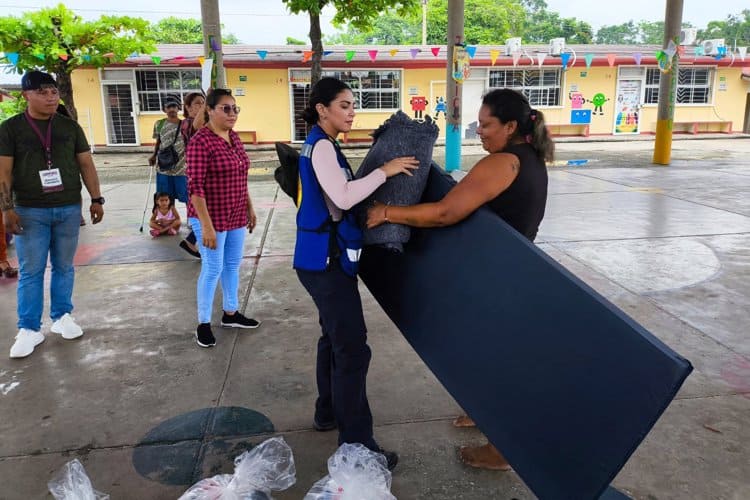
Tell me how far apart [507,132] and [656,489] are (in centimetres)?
146

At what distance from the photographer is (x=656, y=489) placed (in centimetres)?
224

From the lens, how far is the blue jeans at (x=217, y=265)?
3.55 m

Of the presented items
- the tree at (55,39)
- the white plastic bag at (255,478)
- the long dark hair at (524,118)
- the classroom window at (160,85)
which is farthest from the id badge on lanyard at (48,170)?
the classroom window at (160,85)

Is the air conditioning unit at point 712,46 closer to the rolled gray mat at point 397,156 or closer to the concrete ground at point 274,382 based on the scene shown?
the concrete ground at point 274,382

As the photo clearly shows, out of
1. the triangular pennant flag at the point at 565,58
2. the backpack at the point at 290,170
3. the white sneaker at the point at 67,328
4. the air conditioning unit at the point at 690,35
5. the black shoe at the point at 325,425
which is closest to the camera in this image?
the backpack at the point at 290,170

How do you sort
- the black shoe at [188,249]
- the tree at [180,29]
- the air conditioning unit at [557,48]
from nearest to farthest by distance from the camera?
the black shoe at [188,249] < the air conditioning unit at [557,48] < the tree at [180,29]

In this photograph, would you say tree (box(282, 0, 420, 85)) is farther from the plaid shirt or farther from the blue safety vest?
the blue safety vest

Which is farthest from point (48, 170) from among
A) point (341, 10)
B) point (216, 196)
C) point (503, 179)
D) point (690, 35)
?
point (690, 35)

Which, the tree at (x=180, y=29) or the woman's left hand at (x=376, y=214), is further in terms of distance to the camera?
the tree at (x=180, y=29)

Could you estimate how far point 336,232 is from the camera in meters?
2.16

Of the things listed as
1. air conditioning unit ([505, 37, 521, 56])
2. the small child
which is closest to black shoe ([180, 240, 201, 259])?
the small child

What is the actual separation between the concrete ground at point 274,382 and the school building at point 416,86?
12973 millimetres

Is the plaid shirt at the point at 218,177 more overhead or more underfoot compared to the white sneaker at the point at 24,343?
more overhead

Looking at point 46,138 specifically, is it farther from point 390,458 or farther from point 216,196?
point 390,458
